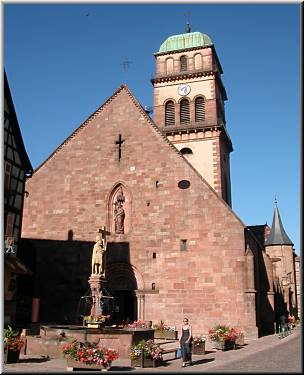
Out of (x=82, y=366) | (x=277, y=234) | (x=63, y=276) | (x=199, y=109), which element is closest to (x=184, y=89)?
(x=199, y=109)

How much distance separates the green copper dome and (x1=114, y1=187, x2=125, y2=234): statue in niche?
21437 millimetres

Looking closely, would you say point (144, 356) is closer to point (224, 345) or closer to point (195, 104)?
point (224, 345)

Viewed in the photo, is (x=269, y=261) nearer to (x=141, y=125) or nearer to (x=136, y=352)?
(x=141, y=125)

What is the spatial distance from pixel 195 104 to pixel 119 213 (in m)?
17.3

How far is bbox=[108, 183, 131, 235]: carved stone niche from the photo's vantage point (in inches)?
976

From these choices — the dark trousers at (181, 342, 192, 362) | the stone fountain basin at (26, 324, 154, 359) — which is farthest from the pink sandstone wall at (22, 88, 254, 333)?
the dark trousers at (181, 342, 192, 362)

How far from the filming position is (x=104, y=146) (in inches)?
1050

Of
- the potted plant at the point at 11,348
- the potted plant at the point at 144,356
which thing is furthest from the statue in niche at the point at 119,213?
the potted plant at the point at 11,348

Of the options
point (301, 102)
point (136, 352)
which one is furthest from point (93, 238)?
point (301, 102)

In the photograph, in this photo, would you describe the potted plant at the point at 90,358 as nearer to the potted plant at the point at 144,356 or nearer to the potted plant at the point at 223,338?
the potted plant at the point at 144,356

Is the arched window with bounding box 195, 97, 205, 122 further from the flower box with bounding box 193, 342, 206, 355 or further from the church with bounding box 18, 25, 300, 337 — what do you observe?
the flower box with bounding box 193, 342, 206, 355

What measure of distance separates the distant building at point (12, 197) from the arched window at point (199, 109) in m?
19.4

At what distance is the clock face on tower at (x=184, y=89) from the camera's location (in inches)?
1565

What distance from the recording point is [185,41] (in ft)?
140
